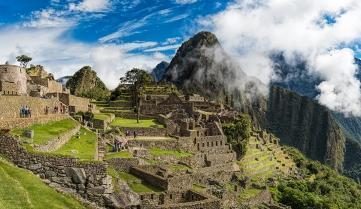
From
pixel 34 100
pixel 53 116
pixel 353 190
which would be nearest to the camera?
pixel 34 100

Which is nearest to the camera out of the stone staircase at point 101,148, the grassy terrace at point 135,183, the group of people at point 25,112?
the group of people at point 25,112

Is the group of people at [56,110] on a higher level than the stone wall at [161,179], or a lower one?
higher

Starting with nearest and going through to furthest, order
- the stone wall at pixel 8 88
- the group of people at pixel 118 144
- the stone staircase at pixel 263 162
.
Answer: the stone wall at pixel 8 88 → the group of people at pixel 118 144 → the stone staircase at pixel 263 162

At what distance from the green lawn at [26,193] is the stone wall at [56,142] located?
389 cm

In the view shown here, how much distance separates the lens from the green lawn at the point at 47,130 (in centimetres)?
2341

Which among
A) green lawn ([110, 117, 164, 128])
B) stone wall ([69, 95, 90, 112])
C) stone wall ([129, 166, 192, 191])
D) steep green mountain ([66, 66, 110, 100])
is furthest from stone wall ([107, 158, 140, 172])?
steep green mountain ([66, 66, 110, 100])

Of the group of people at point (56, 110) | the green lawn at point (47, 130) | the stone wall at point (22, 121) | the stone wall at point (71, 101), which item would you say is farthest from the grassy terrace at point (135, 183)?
the stone wall at point (71, 101)

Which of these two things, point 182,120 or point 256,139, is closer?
point 182,120

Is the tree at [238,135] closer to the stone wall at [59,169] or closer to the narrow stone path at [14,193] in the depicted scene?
the stone wall at [59,169]

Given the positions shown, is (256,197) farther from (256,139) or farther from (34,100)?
(256,139)

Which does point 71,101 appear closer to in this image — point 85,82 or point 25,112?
point 25,112

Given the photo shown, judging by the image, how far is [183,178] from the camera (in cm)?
3228

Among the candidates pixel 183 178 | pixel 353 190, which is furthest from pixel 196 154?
pixel 353 190

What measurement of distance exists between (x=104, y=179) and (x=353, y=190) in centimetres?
7910
